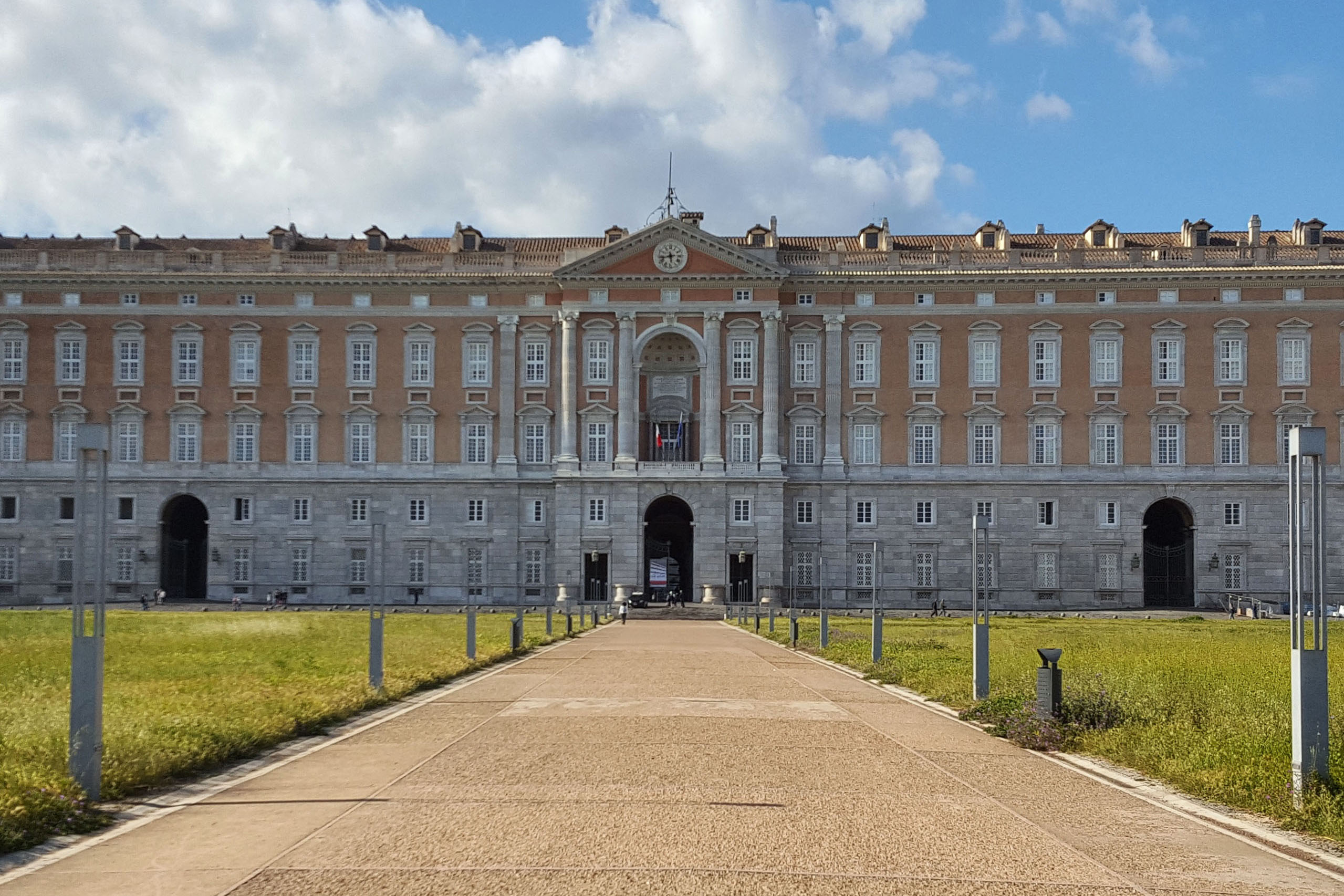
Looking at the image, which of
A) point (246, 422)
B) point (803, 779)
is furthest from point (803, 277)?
point (803, 779)

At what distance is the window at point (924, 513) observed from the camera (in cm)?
7162

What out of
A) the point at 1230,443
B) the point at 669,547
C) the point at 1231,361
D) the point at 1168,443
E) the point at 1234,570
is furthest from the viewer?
the point at 669,547

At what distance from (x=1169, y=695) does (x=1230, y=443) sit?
187 ft

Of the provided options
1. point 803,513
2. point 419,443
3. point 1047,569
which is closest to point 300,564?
point 419,443

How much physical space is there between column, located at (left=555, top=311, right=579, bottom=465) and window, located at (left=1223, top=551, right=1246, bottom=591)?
34448 mm

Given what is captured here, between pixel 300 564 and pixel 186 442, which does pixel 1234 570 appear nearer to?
pixel 300 564

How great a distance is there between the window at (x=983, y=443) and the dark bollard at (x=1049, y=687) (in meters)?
55.3

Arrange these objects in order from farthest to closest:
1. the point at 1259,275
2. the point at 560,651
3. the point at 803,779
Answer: the point at 1259,275 → the point at 560,651 → the point at 803,779

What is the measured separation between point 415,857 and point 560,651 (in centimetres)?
2505

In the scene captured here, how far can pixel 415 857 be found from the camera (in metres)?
9.42

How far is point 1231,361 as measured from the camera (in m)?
70.6

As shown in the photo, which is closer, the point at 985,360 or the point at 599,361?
the point at 985,360

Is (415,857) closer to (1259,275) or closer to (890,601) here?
(890,601)

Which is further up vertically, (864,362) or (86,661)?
(864,362)
